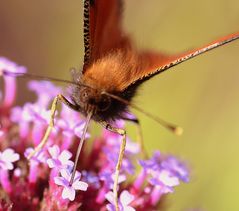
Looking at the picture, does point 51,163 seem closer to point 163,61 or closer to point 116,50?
point 116,50

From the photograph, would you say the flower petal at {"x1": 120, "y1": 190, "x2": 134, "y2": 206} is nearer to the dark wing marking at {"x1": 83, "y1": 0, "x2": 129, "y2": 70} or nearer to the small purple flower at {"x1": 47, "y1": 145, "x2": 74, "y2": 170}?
the small purple flower at {"x1": 47, "y1": 145, "x2": 74, "y2": 170}

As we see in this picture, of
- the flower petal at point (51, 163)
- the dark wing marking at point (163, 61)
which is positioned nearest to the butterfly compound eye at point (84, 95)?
the dark wing marking at point (163, 61)

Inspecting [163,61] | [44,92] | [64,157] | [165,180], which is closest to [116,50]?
[163,61]

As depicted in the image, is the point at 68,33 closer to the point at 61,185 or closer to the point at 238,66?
the point at 238,66

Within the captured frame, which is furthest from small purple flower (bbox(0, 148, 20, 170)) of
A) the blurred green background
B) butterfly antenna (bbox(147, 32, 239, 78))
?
the blurred green background

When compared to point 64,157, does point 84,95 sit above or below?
above

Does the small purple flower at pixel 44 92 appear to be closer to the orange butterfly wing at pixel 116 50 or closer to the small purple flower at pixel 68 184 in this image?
the orange butterfly wing at pixel 116 50

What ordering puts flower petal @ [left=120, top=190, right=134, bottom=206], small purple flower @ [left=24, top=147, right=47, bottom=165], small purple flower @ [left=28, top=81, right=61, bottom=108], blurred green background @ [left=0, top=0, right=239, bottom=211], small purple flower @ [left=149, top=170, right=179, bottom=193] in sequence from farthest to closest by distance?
1. blurred green background @ [left=0, top=0, right=239, bottom=211]
2. small purple flower @ [left=28, top=81, right=61, bottom=108]
3. small purple flower @ [left=149, top=170, right=179, bottom=193]
4. small purple flower @ [left=24, top=147, right=47, bottom=165]
5. flower petal @ [left=120, top=190, right=134, bottom=206]
